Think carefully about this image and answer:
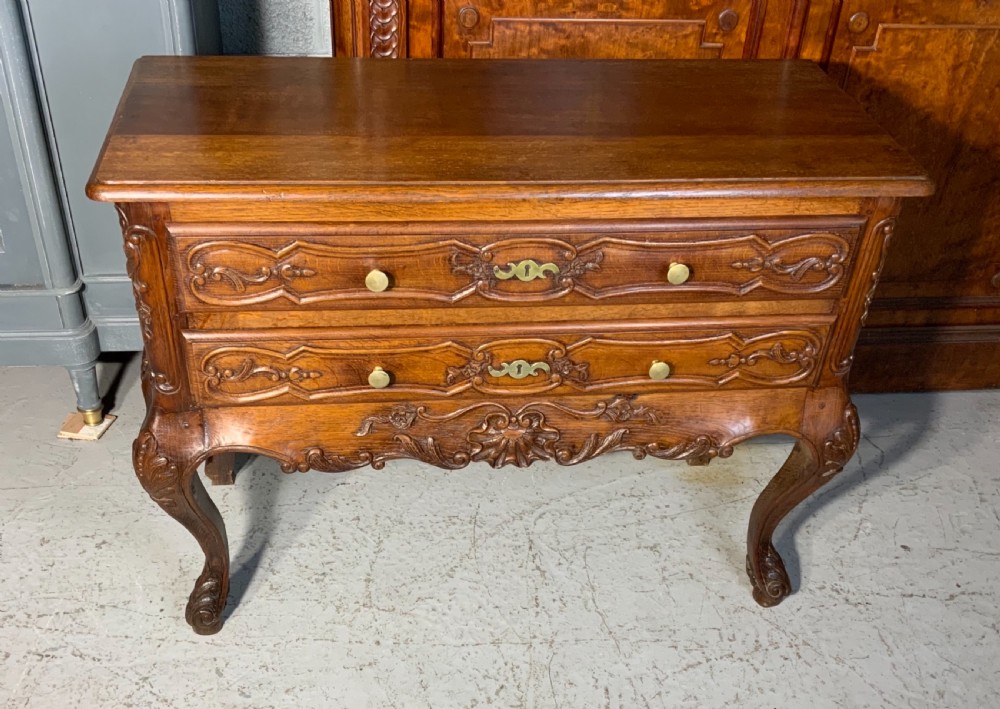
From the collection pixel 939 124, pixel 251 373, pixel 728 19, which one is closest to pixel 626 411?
pixel 251 373

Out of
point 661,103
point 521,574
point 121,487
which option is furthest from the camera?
point 121,487

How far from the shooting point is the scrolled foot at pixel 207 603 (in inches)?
70.9

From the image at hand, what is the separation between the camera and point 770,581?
1.93 metres

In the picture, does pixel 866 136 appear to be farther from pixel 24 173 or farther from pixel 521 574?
pixel 24 173

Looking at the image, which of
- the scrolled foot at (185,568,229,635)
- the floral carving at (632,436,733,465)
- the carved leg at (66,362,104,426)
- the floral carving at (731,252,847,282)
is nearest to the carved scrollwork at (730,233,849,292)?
the floral carving at (731,252,847,282)

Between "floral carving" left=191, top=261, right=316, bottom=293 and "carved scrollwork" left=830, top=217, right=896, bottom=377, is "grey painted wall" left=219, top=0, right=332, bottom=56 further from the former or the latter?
"carved scrollwork" left=830, top=217, right=896, bottom=377

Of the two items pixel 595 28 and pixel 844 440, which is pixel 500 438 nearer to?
pixel 844 440

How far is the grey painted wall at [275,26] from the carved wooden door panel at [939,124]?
105 centimetres

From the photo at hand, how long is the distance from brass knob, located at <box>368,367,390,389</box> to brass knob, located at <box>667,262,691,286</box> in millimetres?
464

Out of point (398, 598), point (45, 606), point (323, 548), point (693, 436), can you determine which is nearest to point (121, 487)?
point (45, 606)

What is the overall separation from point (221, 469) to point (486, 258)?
96cm

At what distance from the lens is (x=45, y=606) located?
186cm

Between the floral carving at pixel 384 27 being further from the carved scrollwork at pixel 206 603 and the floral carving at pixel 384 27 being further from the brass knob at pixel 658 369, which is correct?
the carved scrollwork at pixel 206 603

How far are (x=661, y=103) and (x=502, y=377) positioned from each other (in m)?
0.54
